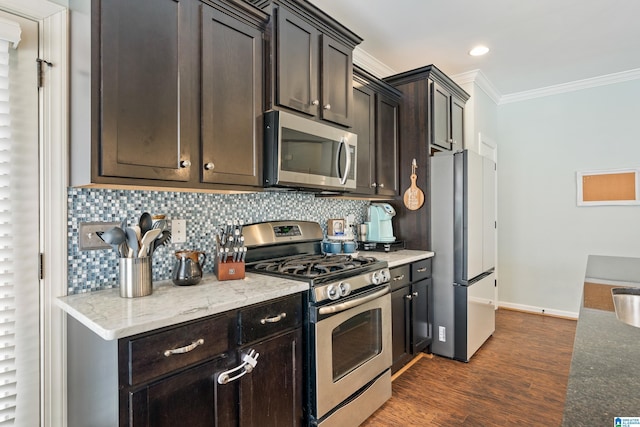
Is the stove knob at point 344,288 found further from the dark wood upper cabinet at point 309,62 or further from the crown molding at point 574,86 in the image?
the crown molding at point 574,86

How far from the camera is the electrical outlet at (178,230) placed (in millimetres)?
1806

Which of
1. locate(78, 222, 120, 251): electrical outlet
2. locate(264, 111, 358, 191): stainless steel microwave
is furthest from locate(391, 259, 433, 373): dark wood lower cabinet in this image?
locate(78, 222, 120, 251): electrical outlet

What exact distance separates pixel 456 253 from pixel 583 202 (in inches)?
85.7

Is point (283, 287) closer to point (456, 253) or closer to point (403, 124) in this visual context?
point (456, 253)

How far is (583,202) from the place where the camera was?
3977 mm

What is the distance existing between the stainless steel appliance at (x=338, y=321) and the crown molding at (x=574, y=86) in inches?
136

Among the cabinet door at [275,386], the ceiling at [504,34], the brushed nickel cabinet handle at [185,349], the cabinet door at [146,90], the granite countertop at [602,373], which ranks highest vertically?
the ceiling at [504,34]

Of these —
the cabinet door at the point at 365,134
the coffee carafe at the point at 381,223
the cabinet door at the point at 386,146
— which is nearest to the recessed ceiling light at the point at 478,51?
the cabinet door at the point at 386,146

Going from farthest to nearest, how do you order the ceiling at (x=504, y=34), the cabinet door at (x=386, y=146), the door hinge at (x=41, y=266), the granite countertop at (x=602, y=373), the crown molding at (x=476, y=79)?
the crown molding at (x=476, y=79) → the cabinet door at (x=386, y=146) → the ceiling at (x=504, y=34) → the door hinge at (x=41, y=266) → the granite countertop at (x=602, y=373)

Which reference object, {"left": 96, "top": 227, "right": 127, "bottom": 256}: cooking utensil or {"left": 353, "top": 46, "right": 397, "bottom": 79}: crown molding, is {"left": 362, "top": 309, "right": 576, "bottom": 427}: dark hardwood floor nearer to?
{"left": 96, "top": 227, "right": 127, "bottom": 256}: cooking utensil

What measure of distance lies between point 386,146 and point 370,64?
33.7 inches

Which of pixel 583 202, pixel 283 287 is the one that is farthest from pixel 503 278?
pixel 283 287

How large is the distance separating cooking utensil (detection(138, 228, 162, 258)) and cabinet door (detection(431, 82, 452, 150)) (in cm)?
247

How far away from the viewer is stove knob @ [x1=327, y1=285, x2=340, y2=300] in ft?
5.83
